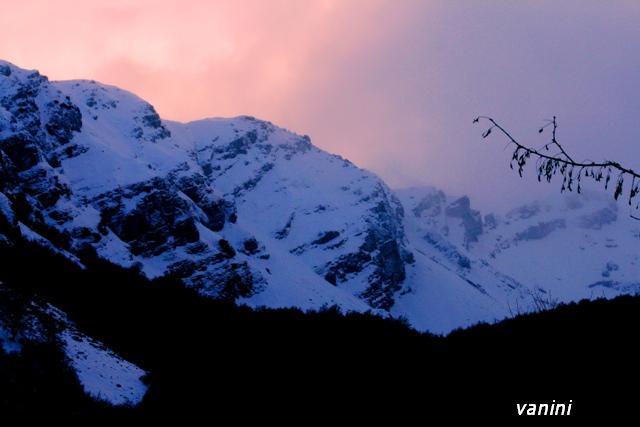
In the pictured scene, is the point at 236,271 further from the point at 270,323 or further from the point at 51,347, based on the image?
the point at 51,347

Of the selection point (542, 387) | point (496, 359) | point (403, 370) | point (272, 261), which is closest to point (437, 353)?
point (403, 370)

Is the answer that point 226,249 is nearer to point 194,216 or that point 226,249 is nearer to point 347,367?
point 194,216

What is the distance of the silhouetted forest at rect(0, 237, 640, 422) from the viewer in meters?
8.48

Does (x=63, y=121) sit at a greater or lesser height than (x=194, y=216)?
greater

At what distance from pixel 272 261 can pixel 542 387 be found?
11927 centimetres

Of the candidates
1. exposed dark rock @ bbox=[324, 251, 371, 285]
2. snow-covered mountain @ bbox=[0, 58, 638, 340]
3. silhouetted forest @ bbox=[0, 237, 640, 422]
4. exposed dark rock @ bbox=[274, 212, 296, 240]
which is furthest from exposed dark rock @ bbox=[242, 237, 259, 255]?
silhouetted forest @ bbox=[0, 237, 640, 422]

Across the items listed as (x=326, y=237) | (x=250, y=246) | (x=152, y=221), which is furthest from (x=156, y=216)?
(x=326, y=237)

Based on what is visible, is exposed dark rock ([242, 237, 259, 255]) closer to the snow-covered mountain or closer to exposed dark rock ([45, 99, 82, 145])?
the snow-covered mountain

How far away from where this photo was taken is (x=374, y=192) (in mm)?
186000

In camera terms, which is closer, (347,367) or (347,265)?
(347,367)

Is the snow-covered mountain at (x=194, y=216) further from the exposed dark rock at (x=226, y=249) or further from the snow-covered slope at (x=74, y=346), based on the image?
the snow-covered slope at (x=74, y=346)

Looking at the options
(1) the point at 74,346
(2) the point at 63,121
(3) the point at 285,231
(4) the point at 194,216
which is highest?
(3) the point at 285,231

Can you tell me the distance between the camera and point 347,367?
11562 mm

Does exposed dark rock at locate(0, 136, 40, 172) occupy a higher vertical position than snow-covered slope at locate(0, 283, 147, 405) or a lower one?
higher
